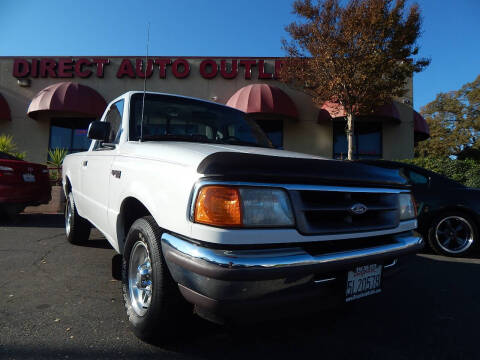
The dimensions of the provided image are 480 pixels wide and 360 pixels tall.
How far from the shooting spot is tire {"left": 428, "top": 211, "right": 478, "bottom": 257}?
4.30 m

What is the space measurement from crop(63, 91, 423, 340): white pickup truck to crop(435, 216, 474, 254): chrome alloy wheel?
2827 millimetres

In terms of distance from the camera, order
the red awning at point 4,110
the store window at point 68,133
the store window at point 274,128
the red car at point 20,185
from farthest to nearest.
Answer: the store window at point 68,133
the store window at point 274,128
the red awning at point 4,110
the red car at point 20,185

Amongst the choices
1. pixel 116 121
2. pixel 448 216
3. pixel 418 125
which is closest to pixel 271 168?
pixel 116 121

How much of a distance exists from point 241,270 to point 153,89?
14.3 meters

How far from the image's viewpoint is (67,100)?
41.2 feet

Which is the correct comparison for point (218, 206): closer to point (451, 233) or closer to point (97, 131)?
point (97, 131)

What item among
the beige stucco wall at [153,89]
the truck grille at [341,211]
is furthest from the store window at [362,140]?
the truck grille at [341,211]

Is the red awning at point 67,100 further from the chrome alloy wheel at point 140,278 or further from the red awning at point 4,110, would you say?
the chrome alloy wheel at point 140,278

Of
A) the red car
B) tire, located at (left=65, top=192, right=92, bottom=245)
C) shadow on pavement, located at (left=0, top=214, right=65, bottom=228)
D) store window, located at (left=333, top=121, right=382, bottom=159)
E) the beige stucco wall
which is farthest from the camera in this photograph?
store window, located at (left=333, top=121, right=382, bottom=159)

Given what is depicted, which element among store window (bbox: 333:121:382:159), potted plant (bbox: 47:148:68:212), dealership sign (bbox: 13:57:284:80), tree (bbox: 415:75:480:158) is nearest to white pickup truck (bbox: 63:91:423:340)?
potted plant (bbox: 47:148:68:212)

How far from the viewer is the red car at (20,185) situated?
19.2 ft

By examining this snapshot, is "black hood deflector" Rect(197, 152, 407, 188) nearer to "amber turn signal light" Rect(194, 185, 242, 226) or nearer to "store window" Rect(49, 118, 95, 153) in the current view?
"amber turn signal light" Rect(194, 185, 242, 226)

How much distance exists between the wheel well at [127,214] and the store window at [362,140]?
12804 millimetres

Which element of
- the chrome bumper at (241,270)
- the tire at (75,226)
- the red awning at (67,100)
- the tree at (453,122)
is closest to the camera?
the chrome bumper at (241,270)
